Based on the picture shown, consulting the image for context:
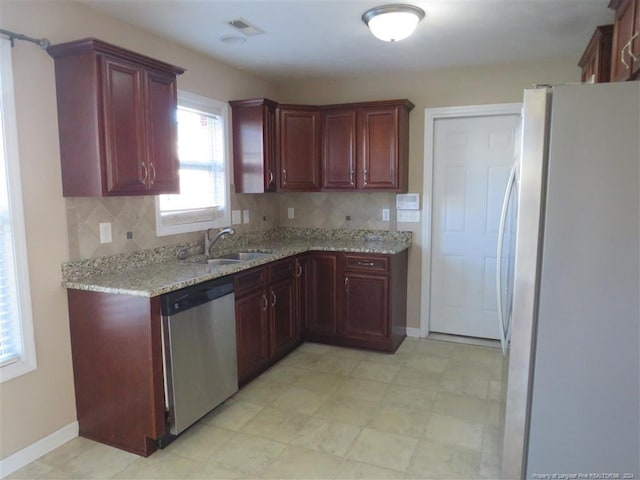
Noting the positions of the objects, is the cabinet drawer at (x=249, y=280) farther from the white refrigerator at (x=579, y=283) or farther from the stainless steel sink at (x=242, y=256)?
the white refrigerator at (x=579, y=283)

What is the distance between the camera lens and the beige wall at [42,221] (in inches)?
86.7

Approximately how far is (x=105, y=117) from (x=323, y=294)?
2.28 m

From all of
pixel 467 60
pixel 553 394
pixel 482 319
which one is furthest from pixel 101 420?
pixel 467 60

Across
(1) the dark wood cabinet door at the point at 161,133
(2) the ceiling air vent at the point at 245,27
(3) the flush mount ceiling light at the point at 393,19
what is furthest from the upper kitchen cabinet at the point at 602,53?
(1) the dark wood cabinet door at the point at 161,133

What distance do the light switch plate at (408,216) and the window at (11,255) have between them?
2.96m

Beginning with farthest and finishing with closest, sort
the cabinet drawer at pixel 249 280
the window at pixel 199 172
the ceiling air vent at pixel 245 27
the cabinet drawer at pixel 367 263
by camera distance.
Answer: the cabinet drawer at pixel 367 263
the window at pixel 199 172
the cabinet drawer at pixel 249 280
the ceiling air vent at pixel 245 27

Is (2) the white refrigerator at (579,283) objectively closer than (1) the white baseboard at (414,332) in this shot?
Yes

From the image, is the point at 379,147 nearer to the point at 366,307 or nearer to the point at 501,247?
the point at 366,307

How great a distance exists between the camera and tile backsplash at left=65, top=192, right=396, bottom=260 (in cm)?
253

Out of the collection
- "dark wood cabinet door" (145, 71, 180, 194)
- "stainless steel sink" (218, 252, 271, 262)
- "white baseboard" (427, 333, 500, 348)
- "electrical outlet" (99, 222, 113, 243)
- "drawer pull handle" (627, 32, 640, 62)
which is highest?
"drawer pull handle" (627, 32, 640, 62)

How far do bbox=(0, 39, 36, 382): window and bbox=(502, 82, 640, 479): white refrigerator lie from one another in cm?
239

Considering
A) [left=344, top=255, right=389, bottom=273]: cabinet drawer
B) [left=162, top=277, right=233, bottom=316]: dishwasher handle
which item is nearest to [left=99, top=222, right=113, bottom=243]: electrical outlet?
[left=162, top=277, right=233, bottom=316]: dishwasher handle

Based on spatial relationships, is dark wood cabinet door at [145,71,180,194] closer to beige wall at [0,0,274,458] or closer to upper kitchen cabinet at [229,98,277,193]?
beige wall at [0,0,274,458]

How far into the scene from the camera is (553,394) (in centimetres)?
183
